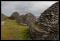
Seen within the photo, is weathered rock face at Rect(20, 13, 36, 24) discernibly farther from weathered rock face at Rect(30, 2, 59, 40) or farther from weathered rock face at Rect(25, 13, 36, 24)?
weathered rock face at Rect(30, 2, 59, 40)

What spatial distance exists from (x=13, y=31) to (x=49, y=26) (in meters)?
0.52

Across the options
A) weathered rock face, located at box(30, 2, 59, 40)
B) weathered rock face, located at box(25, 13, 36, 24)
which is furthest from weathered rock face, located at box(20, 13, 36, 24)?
weathered rock face, located at box(30, 2, 59, 40)

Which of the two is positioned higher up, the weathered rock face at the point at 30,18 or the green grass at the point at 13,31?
the weathered rock face at the point at 30,18

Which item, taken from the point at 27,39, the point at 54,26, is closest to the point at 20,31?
the point at 27,39

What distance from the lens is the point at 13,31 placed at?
2189 mm

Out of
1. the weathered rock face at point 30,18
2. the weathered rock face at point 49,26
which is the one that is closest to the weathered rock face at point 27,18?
the weathered rock face at point 30,18

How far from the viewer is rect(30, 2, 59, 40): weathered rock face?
2.19m

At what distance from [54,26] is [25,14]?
45cm

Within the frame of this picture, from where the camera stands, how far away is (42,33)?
7.17 ft

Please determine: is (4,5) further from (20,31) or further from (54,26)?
(54,26)

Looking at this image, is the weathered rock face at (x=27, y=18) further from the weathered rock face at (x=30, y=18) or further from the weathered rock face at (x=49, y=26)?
the weathered rock face at (x=49, y=26)

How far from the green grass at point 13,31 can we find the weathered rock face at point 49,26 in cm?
11

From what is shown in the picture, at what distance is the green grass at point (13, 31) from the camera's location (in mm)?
2172

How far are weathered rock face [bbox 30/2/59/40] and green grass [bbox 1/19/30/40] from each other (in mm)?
110
